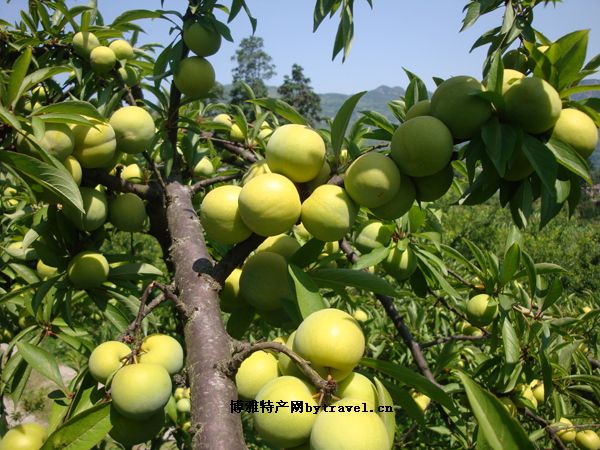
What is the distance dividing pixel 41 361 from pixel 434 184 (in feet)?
2.76

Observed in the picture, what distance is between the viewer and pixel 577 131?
628mm

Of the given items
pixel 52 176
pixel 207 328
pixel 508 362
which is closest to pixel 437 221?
pixel 508 362

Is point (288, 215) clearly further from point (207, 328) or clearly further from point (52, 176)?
point (52, 176)

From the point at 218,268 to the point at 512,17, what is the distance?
0.80m

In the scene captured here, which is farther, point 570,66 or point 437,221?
point 437,221

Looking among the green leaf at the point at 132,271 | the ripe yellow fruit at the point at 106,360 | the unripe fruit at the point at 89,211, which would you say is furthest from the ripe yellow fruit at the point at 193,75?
the ripe yellow fruit at the point at 106,360

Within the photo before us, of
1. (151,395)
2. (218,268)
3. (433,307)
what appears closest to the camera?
(151,395)

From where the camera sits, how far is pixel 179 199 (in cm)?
108

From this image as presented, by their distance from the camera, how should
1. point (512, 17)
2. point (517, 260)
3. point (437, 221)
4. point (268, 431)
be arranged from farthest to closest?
point (437, 221) < point (517, 260) < point (512, 17) < point (268, 431)

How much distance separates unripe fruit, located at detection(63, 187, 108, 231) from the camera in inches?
38.6

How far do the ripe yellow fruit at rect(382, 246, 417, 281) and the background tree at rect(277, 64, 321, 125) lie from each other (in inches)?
1173

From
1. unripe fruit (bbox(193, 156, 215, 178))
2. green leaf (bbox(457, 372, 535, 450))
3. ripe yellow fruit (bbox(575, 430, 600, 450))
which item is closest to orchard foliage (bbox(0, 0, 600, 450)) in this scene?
green leaf (bbox(457, 372, 535, 450))

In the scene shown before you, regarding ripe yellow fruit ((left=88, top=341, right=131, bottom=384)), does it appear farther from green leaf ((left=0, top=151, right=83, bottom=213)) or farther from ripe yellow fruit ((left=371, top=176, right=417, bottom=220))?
ripe yellow fruit ((left=371, top=176, right=417, bottom=220))

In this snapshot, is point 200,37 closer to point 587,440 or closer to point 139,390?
point 139,390
